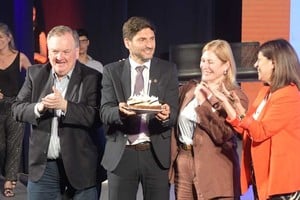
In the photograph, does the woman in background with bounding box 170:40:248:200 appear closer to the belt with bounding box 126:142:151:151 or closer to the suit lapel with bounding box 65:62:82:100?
the belt with bounding box 126:142:151:151

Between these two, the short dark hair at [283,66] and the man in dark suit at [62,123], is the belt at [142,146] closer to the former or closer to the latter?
the man in dark suit at [62,123]

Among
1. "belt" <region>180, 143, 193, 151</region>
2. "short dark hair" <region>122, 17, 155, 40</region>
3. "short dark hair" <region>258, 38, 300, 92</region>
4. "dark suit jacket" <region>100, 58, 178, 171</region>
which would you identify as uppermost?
"short dark hair" <region>122, 17, 155, 40</region>

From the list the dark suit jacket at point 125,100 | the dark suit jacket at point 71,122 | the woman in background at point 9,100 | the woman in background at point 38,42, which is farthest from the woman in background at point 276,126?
the woman in background at point 38,42

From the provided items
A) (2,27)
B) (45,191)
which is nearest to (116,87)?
(45,191)

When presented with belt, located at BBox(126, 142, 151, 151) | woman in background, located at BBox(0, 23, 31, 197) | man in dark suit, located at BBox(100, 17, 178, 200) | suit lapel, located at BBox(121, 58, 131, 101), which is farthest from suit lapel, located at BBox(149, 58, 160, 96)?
woman in background, located at BBox(0, 23, 31, 197)

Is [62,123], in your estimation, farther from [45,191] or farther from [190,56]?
[190,56]

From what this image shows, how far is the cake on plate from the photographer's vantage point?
9.05ft

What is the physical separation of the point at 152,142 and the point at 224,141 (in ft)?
1.28

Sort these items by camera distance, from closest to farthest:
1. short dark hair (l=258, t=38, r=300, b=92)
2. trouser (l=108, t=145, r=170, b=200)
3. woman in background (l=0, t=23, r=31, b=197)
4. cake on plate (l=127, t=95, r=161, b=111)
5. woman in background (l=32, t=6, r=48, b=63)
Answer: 1. cake on plate (l=127, t=95, r=161, b=111)
2. short dark hair (l=258, t=38, r=300, b=92)
3. trouser (l=108, t=145, r=170, b=200)
4. woman in background (l=0, t=23, r=31, b=197)
5. woman in background (l=32, t=6, r=48, b=63)

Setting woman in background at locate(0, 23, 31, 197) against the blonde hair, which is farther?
woman in background at locate(0, 23, 31, 197)

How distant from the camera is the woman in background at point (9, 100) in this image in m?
5.09

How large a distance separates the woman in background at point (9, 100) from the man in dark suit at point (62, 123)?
7.27ft

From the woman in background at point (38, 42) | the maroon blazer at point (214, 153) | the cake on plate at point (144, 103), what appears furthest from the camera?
the woman in background at point (38, 42)

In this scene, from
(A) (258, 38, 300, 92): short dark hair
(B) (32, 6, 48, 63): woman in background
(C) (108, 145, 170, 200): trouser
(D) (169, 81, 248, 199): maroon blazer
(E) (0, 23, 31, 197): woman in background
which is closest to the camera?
(A) (258, 38, 300, 92): short dark hair
